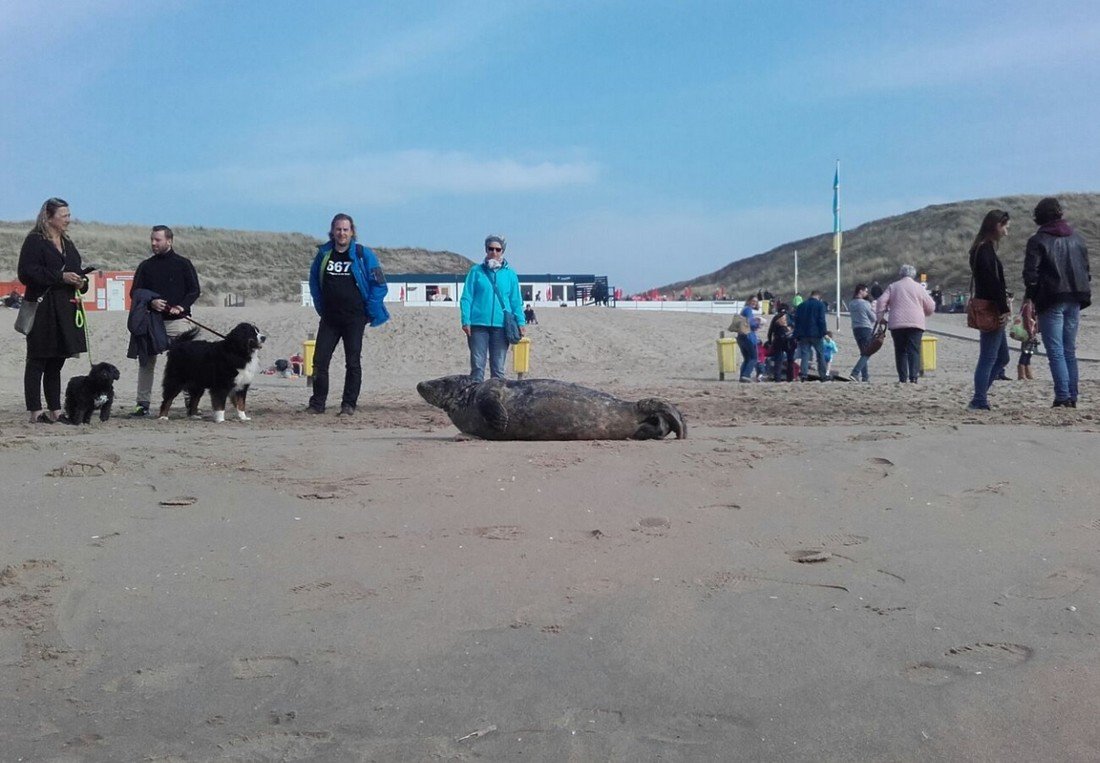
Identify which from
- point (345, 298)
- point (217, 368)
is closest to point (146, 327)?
point (217, 368)

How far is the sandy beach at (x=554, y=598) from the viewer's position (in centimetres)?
356

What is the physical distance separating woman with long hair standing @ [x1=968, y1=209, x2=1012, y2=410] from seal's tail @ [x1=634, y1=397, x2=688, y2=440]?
3.68 m

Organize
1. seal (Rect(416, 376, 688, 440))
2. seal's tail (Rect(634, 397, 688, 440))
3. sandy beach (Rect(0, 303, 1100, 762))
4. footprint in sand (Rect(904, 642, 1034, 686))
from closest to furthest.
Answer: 1. sandy beach (Rect(0, 303, 1100, 762))
2. footprint in sand (Rect(904, 642, 1034, 686))
3. seal's tail (Rect(634, 397, 688, 440))
4. seal (Rect(416, 376, 688, 440))

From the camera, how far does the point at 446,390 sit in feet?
29.1

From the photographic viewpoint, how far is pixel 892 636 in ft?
13.6

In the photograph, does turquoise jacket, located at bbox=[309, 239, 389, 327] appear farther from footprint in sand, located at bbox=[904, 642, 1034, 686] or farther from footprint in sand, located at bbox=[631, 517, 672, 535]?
footprint in sand, located at bbox=[904, 642, 1034, 686]

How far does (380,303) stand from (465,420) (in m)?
3.10

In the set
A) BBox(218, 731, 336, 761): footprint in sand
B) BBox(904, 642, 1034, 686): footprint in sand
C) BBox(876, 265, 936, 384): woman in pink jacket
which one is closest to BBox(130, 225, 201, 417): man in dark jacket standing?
BBox(218, 731, 336, 761): footprint in sand

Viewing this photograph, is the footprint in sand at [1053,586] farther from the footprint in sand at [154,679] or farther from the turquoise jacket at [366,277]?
the turquoise jacket at [366,277]

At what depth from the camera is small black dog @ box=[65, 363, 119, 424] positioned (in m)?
9.94

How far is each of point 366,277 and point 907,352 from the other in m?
7.92

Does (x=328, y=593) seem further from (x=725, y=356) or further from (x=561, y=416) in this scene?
(x=725, y=356)

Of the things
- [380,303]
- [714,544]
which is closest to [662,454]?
[714,544]

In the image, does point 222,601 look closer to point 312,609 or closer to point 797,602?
point 312,609
